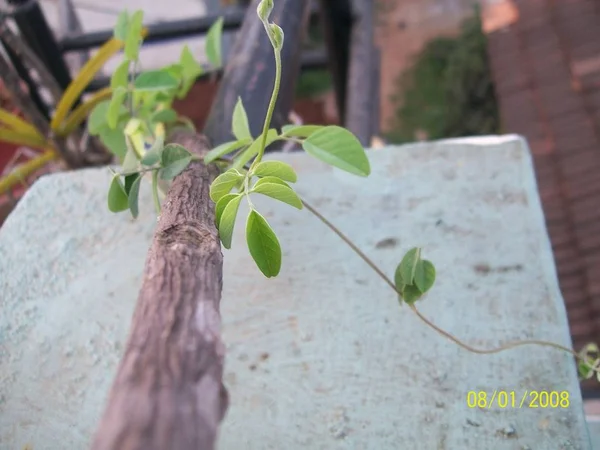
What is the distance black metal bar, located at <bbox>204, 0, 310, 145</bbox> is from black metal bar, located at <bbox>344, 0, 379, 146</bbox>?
0.52 m

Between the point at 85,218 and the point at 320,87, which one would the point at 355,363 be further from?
the point at 320,87

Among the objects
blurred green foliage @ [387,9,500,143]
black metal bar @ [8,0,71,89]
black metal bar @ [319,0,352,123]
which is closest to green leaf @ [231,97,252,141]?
black metal bar @ [8,0,71,89]

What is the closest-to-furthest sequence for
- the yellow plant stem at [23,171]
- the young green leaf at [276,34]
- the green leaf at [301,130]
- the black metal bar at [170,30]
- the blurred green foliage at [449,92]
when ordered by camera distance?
the young green leaf at [276,34]
the green leaf at [301,130]
the yellow plant stem at [23,171]
the black metal bar at [170,30]
the blurred green foliage at [449,92]

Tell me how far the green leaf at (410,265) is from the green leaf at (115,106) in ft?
1.34

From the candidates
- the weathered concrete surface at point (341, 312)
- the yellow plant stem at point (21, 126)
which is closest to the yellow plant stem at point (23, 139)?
the yellow plant stem at point (21, 126)

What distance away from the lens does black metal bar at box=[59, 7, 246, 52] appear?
5.34 ft

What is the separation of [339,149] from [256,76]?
0.39 m

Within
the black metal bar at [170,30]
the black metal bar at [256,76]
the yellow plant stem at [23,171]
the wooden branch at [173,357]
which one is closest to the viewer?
the wooden branch at [173,357]

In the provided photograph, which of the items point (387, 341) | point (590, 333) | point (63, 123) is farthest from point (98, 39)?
point (590, 333)

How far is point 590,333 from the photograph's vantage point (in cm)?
159

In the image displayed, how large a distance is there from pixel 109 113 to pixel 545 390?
1.95ft

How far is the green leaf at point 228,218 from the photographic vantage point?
0.59 meters

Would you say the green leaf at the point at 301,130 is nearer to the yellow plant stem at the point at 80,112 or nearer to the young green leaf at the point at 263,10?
the young green leaf at the point at 263,10
